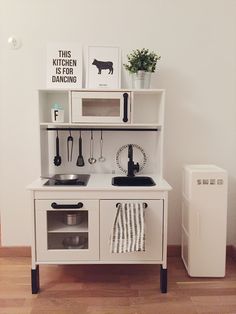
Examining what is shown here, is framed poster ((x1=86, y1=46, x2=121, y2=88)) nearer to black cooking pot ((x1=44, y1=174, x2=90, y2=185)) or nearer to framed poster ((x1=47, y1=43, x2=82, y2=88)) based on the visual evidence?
framed poster ((x1=47, y1=43, x2=82, y2=88))

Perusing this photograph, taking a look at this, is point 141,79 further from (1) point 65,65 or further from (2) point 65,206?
(2) point 65,206

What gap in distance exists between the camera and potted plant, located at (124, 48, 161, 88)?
1.97m

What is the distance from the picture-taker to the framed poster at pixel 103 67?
2113mm

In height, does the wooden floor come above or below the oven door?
below

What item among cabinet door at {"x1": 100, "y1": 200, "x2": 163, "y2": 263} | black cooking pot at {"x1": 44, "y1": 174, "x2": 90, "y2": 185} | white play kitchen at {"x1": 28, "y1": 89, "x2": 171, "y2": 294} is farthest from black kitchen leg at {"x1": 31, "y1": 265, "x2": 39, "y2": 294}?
Result: black cooking pot at {"x1": 44, "y1": 174, "x2": 90, "y2": 185}

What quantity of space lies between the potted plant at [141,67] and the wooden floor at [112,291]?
1.43m

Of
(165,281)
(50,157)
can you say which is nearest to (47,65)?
(50,157)

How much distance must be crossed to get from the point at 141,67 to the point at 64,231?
4.17 ft

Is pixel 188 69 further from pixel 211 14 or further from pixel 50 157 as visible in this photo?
pixel 50 157

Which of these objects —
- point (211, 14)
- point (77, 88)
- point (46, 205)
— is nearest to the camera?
point (46, 205)

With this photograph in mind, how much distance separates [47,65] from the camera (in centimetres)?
213

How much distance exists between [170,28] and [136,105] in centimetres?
67

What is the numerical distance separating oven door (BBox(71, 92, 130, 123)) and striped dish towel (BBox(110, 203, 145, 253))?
24.9 inches

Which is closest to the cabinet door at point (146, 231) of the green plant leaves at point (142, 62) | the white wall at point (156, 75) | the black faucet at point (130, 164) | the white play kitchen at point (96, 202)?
the white play kitchen at point (96, 202)
